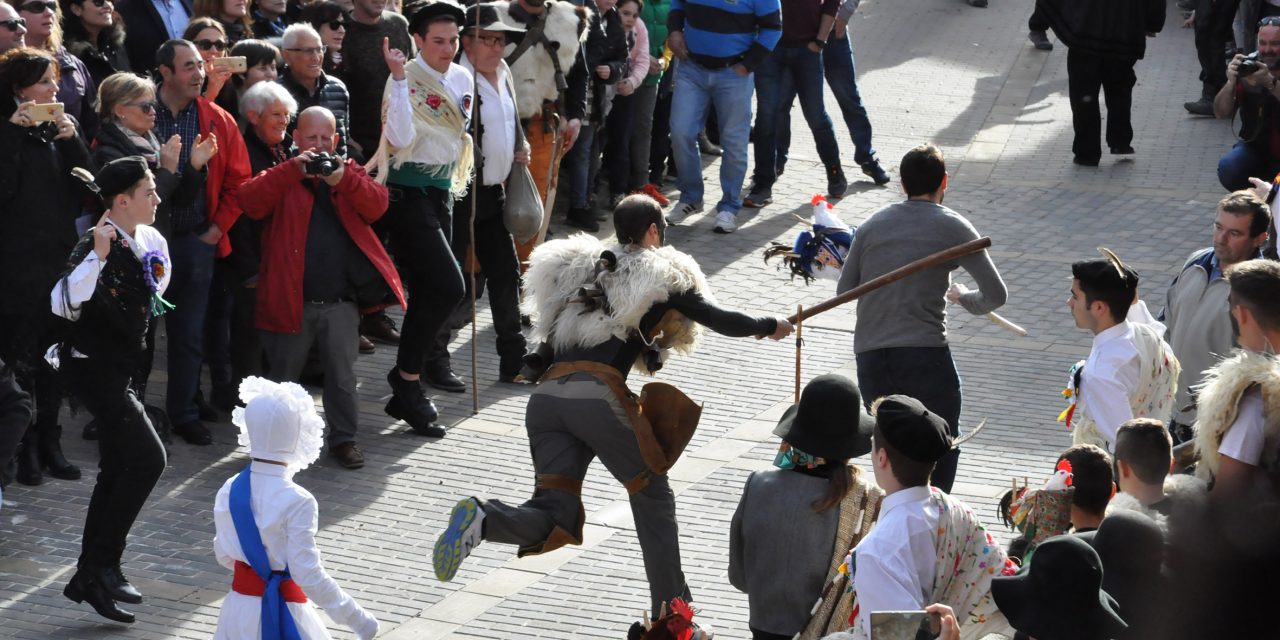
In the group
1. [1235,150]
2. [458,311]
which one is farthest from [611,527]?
[1235,150]

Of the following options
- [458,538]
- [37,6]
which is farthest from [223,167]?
[458,538]

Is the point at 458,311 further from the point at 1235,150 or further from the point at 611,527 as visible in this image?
the point at 1235,150

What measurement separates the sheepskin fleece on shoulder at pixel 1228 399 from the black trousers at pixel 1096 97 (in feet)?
32.0

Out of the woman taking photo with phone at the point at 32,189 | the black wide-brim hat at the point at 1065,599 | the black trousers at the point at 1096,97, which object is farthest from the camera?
the black trousers at the point at 1096,97

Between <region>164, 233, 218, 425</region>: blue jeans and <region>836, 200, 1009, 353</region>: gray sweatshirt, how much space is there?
11.7ft

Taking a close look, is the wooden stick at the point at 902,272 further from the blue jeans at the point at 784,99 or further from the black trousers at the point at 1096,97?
the black trousers at the point at 1096,97

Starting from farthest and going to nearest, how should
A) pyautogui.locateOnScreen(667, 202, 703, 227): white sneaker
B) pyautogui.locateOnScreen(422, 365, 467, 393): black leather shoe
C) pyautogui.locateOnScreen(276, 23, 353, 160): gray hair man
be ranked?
pyautogui.locateOnScreen(667, 202, 703, 227): white sneaker, pyautogui.locateOnScreen(422, 365, 467, 393): black leather shoe, pyautogui.locateOnScreen(276, 23, 353, 160): gray hair man

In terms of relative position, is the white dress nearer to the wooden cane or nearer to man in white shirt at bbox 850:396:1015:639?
man in white shirt at bbox 850:396:1015:639

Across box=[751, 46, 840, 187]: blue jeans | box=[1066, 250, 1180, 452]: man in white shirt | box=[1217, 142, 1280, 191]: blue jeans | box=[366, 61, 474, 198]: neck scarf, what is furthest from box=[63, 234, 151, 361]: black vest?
box=[1217, 142, 1280, 191]: blue jeans

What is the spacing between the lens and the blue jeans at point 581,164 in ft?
42.0

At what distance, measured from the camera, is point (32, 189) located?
26.9ft

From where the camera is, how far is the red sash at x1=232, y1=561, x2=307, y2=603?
5828 mm

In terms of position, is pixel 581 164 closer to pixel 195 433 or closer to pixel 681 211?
pixel 681 211

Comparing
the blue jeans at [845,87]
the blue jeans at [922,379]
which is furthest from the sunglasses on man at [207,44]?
the blue jeans at [845,87]
